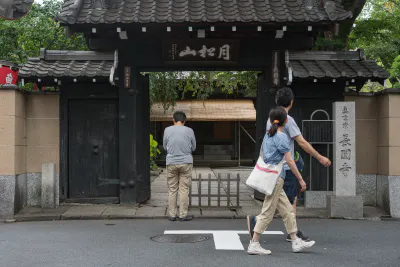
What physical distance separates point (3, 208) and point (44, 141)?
1.83 metres

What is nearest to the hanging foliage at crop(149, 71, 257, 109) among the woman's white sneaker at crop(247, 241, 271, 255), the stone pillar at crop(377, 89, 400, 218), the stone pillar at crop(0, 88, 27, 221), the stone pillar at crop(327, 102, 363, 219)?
the stone pillar at crop(377, 89, 400, 218)

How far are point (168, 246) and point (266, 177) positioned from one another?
174cm

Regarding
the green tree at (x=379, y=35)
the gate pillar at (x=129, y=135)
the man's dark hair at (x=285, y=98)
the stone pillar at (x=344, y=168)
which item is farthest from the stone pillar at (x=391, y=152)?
the green tree at (x=379, y=35)

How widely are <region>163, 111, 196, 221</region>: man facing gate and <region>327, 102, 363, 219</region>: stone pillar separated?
2.84 m

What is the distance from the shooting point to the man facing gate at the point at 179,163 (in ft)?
29.0

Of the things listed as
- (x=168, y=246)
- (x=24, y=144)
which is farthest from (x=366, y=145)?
(x=24, y=144)

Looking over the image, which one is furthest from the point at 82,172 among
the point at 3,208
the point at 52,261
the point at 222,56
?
the point at 52,261

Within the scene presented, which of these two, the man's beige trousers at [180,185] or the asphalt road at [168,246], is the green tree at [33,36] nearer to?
the asphalt road at [168,246]

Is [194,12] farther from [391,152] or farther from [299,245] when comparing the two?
[299,245]

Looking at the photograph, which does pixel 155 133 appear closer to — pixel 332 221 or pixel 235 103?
pixel 235 103

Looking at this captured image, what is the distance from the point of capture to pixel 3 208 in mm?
9258

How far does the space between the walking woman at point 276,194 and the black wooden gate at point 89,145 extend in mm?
5243

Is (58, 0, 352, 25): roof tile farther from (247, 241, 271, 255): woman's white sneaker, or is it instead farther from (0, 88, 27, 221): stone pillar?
(247, 241, 271, 255): woman's white sneaker

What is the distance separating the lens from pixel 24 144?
1024 centimetres
